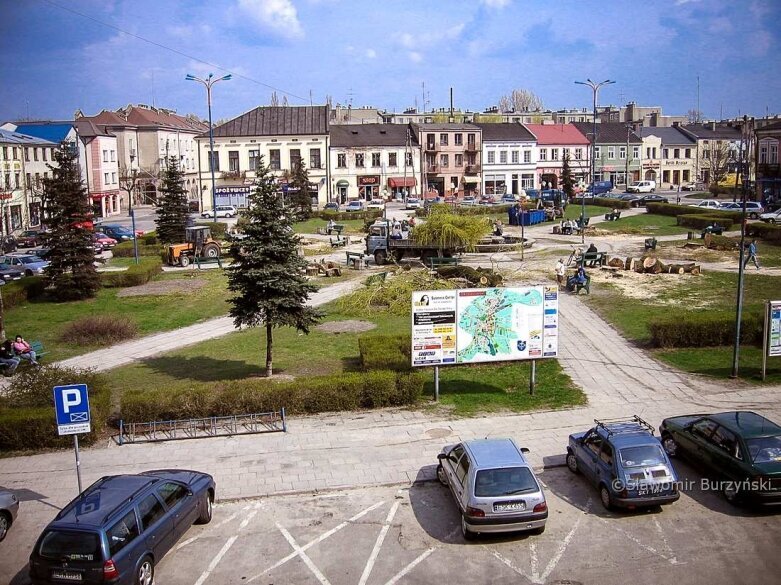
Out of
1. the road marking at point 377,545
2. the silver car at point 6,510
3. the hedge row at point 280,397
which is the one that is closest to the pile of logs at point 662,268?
the hedge row at point 280,397

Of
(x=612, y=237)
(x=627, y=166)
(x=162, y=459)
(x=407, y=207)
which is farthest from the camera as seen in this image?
(x=627, y=166)

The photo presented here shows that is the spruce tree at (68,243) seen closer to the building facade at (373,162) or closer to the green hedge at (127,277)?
the green hedge at (127,277)

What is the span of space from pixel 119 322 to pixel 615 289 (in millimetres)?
20176

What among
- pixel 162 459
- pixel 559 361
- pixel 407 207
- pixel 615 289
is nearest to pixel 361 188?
pixel 407 207

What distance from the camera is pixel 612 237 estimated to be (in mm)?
50406

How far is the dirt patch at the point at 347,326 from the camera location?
26.3 metres

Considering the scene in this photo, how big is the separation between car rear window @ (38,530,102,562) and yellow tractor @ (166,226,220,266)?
3418 centimetres

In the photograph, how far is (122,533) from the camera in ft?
34.1

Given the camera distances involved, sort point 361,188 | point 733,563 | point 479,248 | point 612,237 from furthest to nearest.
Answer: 1. point 361,188
2. point 612,237
3. point 479,248
4. point 733,563

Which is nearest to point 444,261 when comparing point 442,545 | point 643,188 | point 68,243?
point 68,243

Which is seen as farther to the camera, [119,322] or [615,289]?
[615,289]

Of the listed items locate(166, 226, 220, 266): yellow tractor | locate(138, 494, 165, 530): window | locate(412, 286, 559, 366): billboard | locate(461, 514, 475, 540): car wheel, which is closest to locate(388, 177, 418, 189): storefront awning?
locate(166, 226, 220, 266): yellow tractor

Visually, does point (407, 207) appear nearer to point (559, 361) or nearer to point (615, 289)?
point (615, 289)

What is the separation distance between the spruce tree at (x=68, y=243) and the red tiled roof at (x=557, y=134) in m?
68.2
